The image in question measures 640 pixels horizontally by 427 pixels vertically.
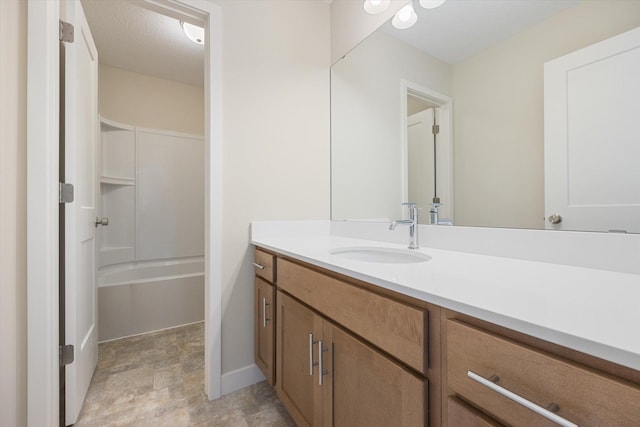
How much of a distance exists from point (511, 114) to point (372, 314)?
0.88 metres

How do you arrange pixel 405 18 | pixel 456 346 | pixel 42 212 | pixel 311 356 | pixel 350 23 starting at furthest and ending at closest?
pixel 350 23, pixel 405 18, pixel 42 212, pixel 311 356, pixel 456 346

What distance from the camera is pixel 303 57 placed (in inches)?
69.6

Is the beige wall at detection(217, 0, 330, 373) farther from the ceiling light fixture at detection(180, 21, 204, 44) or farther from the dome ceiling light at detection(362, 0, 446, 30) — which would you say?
the ceiling light fixture at detection(180, 21, 204, 44)

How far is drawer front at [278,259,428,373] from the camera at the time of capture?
60 cm

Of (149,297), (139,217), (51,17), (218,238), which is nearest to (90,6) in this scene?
(51,17)

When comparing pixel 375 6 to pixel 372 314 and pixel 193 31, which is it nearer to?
pixel 193 31

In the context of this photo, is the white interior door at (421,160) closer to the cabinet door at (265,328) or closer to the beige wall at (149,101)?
the cabinet door at (265,328)

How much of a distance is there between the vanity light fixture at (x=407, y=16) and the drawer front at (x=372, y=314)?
1307 millimetres

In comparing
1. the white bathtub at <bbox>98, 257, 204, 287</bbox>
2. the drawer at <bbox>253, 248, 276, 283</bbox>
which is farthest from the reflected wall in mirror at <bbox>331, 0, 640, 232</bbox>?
the white bathtub at <bbox>98, 257, 204, 287</bbox>

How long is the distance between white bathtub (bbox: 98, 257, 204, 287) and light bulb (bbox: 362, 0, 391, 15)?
2.39 m

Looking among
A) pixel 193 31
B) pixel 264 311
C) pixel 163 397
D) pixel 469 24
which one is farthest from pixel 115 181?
pixel 469 24

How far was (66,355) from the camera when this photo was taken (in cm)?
122

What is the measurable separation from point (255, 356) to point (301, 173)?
1101mm

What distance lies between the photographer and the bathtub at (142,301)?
211cm
